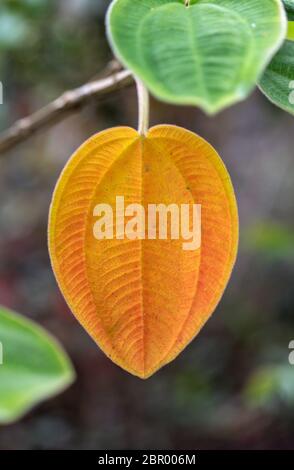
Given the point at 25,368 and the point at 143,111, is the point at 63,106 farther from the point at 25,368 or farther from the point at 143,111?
the point at 25,368

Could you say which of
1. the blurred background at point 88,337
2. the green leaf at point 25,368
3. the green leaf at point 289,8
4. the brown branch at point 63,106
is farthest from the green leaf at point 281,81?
the blurred background at point 88,337

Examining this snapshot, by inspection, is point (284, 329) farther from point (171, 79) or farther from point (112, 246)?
point (171, 79)

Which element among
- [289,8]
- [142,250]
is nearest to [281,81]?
[289,8]

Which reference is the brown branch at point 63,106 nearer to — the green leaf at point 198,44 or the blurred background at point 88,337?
the green leaf at point 198,44

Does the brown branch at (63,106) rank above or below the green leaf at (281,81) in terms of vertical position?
below

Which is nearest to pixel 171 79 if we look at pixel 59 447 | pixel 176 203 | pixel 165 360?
pixel 176 203

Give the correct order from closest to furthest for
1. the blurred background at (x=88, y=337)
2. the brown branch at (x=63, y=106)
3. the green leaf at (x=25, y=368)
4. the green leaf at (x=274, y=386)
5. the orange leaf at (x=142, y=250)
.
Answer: the green leaf at (x=25, y=368) → the orange leaf at (x=142, y=250) → the brown branch at (x=63, y=106) → the green leaf at (x=274, y=386) → the blurred background at (x=88, y=337)
